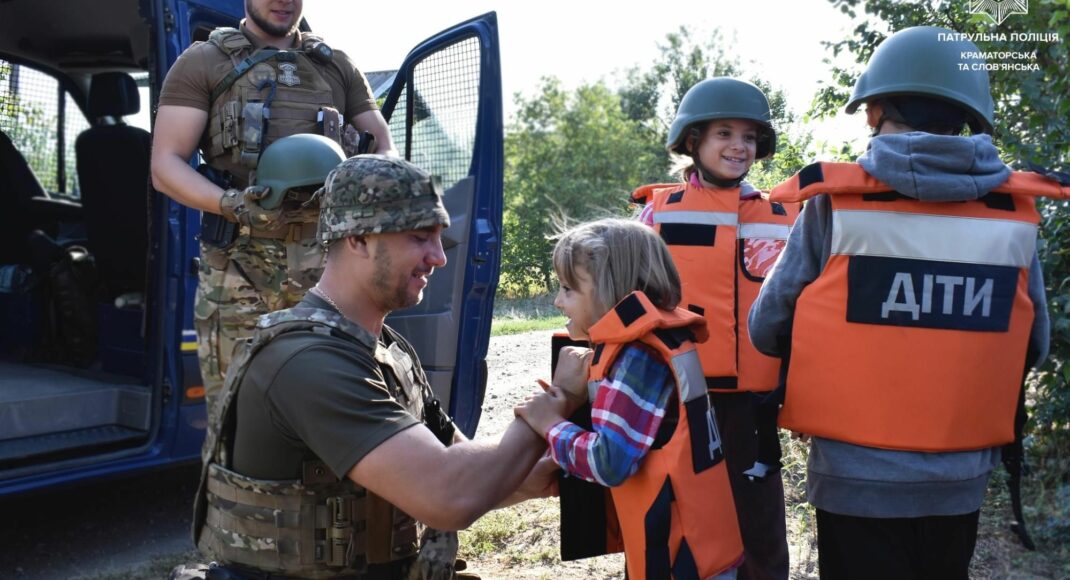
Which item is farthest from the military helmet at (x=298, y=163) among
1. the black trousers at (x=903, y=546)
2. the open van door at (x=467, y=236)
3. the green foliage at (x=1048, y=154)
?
the green foliage at (x=1048, y=154)

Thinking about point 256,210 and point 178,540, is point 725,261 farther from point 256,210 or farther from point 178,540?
point 178,540

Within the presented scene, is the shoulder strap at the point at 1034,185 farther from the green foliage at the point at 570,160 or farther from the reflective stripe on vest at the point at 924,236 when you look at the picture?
the green foliage at the point at 570,160

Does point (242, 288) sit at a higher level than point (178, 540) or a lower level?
higher

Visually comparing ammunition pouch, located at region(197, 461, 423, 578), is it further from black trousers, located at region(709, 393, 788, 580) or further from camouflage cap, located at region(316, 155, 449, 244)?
black trousers, located at region(709, 393, 788, 580)

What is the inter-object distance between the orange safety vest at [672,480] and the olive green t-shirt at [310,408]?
0.49m

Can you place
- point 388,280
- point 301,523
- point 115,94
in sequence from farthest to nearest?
1. point 115,94
2. point 388,280
3. point 301,523

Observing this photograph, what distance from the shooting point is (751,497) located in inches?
121

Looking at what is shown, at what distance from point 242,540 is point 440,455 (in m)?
0.48

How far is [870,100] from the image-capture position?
7.82 ft

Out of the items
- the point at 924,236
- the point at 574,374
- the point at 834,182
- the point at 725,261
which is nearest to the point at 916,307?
the point at 924,236

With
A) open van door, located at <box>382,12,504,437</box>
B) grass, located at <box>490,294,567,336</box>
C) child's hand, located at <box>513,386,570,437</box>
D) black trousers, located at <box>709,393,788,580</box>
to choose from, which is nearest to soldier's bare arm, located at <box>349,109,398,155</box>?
open van door, located at <box>382,12,504,437</box>

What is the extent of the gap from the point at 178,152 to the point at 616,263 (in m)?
1.87

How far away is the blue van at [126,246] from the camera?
3.82 m

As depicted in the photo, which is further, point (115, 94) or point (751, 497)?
point (115, 94)
